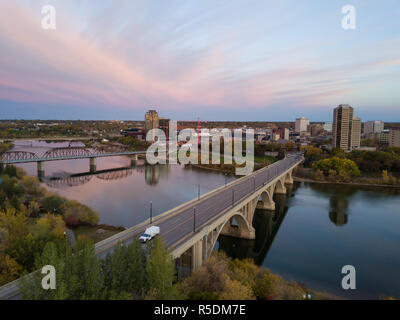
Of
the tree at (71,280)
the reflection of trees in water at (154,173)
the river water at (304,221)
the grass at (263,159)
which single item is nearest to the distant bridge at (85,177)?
the river water at (304,221)

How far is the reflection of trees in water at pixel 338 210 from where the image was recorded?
31.8 m

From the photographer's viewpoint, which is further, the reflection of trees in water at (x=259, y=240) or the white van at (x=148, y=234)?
the reflection of trees in water at (x=259, y=240)

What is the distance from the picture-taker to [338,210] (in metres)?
35.8

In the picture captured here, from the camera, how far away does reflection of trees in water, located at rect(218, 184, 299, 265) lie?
2412 cm

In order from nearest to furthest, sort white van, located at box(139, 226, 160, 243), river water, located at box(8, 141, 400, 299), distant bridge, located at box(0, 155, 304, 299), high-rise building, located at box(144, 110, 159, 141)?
1. distant bridge, located at box(0, 155, 304, 299)
2. white van, located at box(139, 226, 160, 243)
3. river water, located at box(8, 141, 400, 299)
4. high-rise building, located at box(144, 110, 159, 141)

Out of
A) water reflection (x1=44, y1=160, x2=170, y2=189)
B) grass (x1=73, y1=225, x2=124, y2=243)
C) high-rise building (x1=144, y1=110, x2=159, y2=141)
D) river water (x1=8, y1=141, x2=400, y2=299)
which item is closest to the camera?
river water (x1=8, y1=141, x2=400, y2=299)

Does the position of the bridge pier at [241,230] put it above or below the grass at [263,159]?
below

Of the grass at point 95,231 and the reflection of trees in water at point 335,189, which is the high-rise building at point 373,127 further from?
the grass at point 95,231

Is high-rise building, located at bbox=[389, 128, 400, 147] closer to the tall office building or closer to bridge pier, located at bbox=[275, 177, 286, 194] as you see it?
the tall office building

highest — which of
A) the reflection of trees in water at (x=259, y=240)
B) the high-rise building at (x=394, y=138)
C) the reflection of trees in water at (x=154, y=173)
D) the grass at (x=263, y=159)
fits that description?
the high-rise building at (x=394, y=138)

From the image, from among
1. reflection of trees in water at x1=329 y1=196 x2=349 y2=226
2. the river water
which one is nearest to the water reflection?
the river water

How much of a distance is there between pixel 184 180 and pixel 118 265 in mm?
39707

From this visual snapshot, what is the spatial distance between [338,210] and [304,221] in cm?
687

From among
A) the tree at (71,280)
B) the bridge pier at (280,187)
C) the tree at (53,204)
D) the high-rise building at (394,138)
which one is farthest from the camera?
the high-rise building at (394,138)
